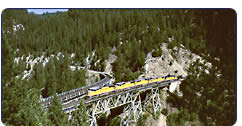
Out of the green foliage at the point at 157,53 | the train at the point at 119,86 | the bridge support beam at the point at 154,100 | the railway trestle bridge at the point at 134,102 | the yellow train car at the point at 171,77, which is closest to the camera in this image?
the train at the point at 119,86

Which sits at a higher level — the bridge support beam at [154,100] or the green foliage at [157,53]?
the green foliage at [157,53]

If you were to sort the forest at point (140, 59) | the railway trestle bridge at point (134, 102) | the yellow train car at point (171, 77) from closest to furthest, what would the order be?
the forest at point (140, 59), the railway trestle bridge at point (134, 102), the yellow train car at point (171, 77)

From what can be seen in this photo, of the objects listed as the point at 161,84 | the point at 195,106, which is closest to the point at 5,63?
the point at 195,106

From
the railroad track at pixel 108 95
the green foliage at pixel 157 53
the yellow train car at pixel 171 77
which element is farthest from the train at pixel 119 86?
the green foliage at pixel 157 53

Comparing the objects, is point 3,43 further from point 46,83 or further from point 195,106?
point 46,83

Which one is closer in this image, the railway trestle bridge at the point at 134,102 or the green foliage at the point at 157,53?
the railway trestle bridge at the point at 134,102

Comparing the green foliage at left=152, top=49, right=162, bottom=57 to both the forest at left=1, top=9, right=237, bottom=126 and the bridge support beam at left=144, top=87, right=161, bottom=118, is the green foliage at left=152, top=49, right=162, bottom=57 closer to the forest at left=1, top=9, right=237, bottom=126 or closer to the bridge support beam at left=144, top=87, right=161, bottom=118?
the forest at left=1, top=9, right=237, bottom=126

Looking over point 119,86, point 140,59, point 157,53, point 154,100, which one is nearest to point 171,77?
point 154,100

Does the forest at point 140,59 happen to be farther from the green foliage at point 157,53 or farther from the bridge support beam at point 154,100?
the bridge support beam at point 154,100

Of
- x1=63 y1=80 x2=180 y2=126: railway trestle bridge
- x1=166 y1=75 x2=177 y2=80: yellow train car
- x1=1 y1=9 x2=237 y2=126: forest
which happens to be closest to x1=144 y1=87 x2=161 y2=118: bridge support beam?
x1=63 y1=80 x2=180 y2=126: railway trestle bridge
